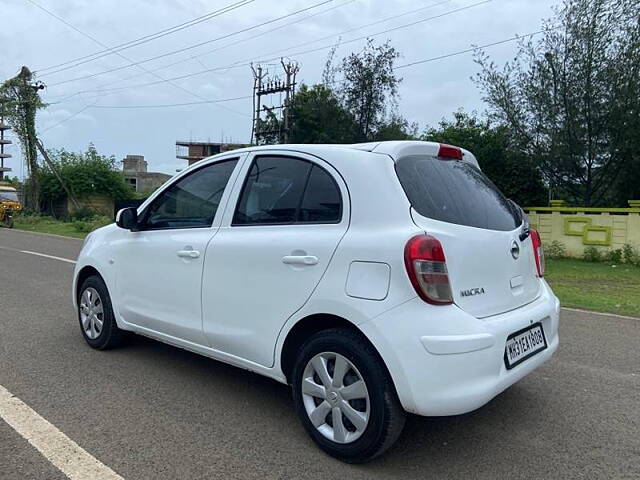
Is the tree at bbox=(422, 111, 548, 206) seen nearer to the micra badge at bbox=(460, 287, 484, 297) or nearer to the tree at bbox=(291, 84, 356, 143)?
the tree at bbox=(291, 84, 356, 143)

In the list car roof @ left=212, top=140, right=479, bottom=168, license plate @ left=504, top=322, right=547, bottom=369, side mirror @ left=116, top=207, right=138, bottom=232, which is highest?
car roof @ left=212, top=140, right=479, bottom=168

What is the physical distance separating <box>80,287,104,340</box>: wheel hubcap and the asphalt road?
7.4 inches

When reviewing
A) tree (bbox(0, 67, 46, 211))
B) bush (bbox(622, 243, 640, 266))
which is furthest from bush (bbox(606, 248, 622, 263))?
tree (bbox(0, 67, 46, 211))

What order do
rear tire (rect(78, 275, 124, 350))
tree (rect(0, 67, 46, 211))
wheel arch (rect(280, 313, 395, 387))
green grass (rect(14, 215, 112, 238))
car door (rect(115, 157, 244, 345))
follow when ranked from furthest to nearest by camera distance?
tree (rect(0, 67, 46, 211))
green grass (rect(14, 215, 112, 238))
rear tire (rect(78, 275, 124, 350))
car door (rect(115, 157, 244, 345))
wheel arch (rect(280, 313, 395, 387))

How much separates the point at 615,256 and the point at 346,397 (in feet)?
48.6

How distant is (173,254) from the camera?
13.3ft

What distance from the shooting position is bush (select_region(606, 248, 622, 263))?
50.4ft

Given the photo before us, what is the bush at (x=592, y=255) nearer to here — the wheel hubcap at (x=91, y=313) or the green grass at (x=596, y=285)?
the green grass at (x=596, y=285)

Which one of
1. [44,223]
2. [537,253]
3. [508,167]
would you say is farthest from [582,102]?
[44,223]

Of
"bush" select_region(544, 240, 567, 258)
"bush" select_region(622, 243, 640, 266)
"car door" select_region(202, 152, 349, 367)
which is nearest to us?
"car door" select_region(202, 152, 349, 367)

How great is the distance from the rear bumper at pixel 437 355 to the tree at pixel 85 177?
34003 millimetres

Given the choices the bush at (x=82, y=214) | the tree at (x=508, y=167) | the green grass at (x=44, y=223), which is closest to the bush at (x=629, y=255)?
the tree at (x=508, y=167)

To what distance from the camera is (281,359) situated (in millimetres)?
3338

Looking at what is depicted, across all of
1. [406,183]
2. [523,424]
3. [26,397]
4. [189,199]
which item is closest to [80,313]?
[26,397]
